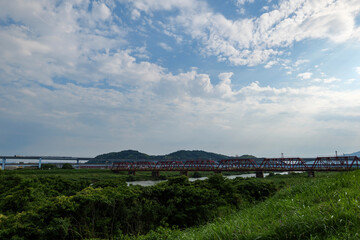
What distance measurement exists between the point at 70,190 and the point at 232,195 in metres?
13.1

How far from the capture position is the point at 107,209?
11.8 meters

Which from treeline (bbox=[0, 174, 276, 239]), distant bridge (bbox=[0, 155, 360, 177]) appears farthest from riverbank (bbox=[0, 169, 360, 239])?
distant bridge (bbox=[0, 155, 360, 177])

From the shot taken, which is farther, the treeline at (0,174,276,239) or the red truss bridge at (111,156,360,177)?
the red truss bridge at (111,156,360,177)

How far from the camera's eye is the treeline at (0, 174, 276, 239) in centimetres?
969

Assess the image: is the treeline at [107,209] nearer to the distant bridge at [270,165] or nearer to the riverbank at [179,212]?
the riverbank at [179,212]

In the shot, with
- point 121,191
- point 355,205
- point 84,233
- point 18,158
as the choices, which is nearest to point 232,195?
point 121,191

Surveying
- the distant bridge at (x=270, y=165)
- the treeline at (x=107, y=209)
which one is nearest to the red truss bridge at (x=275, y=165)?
the distant bridge at (x=270, y=165)

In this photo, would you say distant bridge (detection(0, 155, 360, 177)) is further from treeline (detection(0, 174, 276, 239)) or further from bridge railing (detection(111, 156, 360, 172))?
treeline (detection(0, 174, 276, 239))

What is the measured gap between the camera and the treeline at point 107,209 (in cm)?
969

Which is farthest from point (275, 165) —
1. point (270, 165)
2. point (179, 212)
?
point (179, 212)

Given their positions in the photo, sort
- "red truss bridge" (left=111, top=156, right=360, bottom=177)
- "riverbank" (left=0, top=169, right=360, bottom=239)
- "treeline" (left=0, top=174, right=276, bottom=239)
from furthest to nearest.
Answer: "red truss bridge" (left=111, top=156, right=360, bottom=177)
"treeline" (left=0, top=174, right=276, bottom=239)
"riverbank" (left=0, top=169, right=360, bottom=239)

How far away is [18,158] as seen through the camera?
387 ft

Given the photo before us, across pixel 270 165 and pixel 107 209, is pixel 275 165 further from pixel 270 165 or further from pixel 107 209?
pixel 107 209

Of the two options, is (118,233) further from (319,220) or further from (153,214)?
(319,220)
